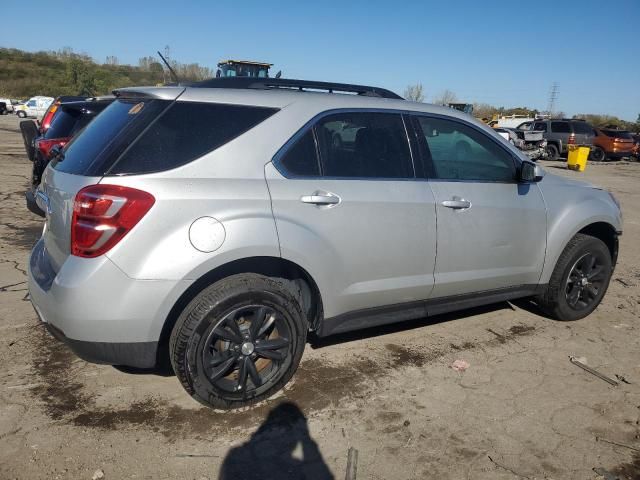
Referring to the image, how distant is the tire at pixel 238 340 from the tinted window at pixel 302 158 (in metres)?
0.67

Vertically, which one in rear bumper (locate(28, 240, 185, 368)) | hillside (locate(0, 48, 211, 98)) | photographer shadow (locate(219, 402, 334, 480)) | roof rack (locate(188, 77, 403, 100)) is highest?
hillside (locate(0, 48, 211, 98))

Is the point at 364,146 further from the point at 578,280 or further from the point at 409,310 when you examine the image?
the point at 578,280

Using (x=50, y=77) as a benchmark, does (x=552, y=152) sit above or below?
below

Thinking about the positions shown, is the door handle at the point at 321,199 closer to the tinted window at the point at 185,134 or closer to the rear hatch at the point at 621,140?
the tinted window at the point at 185,134

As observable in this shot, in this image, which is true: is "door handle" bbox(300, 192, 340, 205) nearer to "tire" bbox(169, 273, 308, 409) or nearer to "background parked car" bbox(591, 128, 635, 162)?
"tire" bbox(169, 273, 308, 409)

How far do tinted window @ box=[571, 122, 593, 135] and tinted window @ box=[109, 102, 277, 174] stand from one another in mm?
25536

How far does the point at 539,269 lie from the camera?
13.6 ft

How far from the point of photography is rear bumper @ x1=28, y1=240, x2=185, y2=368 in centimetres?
253

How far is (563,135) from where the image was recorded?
2461 centimetres

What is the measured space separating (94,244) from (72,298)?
292mm

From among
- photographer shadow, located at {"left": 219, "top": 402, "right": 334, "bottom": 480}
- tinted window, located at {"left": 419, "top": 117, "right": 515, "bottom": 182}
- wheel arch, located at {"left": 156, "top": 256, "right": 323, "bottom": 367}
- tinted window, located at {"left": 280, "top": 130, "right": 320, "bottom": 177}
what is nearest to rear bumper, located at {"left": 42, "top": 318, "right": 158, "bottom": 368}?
wheel arch, located at {"left": 156, "top": 256, "right": 323, "bottom": 367}

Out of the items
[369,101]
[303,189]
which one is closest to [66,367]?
[303,189]

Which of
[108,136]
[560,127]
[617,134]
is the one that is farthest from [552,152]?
[108,136]

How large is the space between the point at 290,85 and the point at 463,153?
1392 mm
